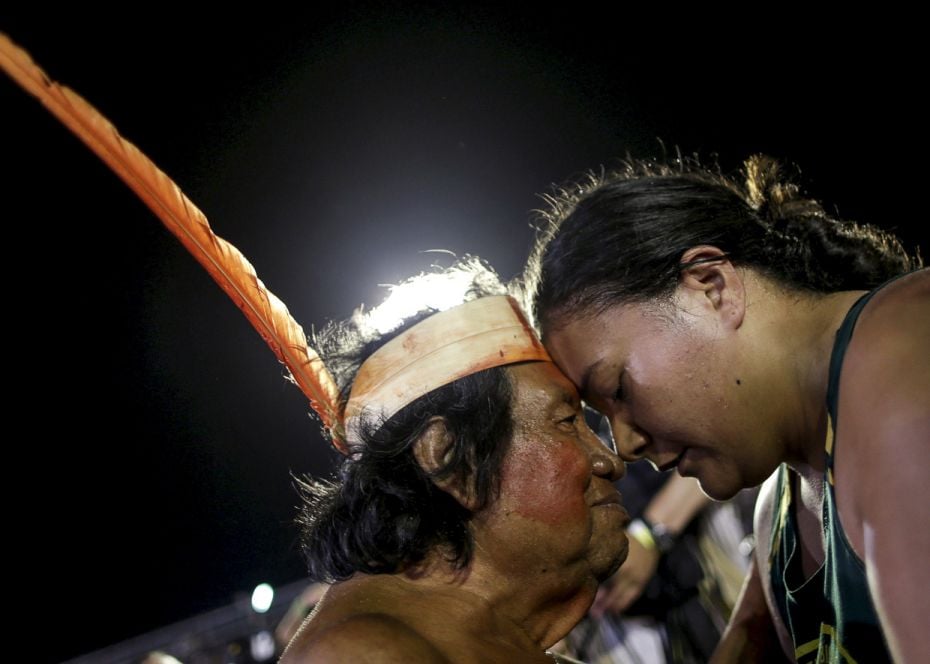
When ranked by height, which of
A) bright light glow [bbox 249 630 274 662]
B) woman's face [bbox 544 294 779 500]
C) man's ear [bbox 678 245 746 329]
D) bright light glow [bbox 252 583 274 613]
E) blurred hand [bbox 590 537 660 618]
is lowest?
bright light glow [bbox 249 630 274 662]

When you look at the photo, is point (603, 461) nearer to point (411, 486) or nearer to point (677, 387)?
point (677, 387)

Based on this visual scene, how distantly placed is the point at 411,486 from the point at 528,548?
0.40m

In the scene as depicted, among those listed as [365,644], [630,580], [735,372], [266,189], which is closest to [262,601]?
[630,580]

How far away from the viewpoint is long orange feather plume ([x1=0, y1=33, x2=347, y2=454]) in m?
2.47

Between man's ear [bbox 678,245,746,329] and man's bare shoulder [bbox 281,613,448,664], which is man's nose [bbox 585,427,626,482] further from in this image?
man's bare shoulder [bbox 281,613,448,664]

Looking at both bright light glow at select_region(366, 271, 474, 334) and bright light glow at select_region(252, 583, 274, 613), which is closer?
bright light glow at select_region(366, 271, 474, 334)

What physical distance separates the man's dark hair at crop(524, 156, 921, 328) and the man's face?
1.17 ft

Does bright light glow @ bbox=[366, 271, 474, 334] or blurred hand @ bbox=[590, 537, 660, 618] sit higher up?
bright light glow @ bbox=[366, 271, 474, 334]

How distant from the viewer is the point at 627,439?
8.13 feet

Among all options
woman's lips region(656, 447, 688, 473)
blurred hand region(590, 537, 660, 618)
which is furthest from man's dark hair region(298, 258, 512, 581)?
blurred hand region(590, 537, 660, 618)

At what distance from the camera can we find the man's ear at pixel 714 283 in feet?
7.53

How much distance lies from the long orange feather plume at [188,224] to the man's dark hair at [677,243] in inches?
32.4

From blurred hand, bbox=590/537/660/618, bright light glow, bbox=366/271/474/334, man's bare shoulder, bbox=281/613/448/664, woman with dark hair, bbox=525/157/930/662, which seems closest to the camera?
man's bare shoulder, bbox=281/613/448/664

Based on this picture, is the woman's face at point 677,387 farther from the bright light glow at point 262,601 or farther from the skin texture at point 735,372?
the bright light glow at point 262,601
